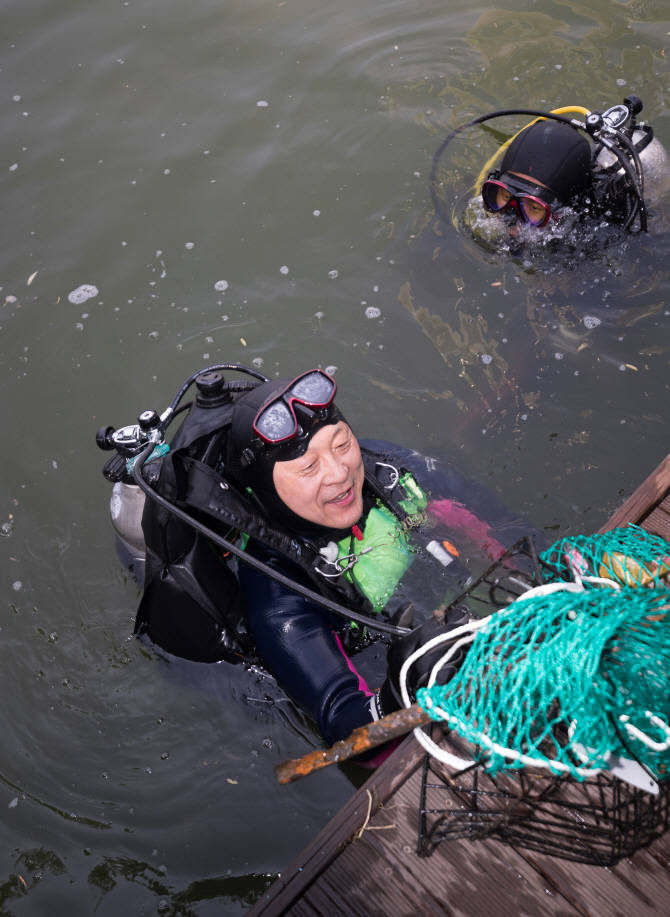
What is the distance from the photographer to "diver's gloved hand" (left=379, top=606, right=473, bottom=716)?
230 cm

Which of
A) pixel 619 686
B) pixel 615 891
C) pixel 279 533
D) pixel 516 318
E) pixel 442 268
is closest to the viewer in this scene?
pixel 619 686

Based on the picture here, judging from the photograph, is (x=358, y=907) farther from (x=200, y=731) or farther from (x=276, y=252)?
(x=276, y=252)

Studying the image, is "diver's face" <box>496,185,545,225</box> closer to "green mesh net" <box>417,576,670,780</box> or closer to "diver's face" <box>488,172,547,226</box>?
"diver's face" <box>488,172,547,226</box>

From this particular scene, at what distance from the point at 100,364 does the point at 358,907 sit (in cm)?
425

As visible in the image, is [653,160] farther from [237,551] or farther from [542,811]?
[542,811]

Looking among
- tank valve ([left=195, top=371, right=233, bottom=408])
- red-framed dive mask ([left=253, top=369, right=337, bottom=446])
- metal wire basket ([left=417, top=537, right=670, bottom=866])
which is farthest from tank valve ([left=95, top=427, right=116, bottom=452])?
metal wire basket ([left=417, top=537, right=670, bottom=866])

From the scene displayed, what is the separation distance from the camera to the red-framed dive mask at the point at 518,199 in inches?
192

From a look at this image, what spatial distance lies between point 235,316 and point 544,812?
4.26 meters

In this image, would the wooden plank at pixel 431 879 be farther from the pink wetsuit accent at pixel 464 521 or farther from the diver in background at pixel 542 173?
the diver in background at pixel 542 173

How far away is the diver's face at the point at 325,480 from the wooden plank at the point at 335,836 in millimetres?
1097

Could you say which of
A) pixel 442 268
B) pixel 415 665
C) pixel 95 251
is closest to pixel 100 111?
pixel 95 251

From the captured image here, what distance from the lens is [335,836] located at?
2.22 meters

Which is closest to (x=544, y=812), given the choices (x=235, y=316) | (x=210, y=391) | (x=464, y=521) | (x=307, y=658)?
(x=307, y=658)

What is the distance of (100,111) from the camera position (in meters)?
6.53
